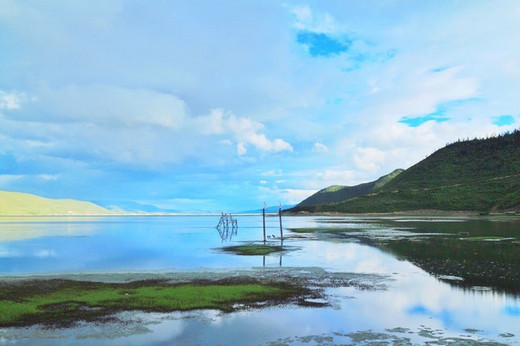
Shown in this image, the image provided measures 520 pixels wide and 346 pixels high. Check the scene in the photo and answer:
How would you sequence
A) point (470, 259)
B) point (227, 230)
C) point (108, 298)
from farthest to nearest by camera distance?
1. point (227, 230)
2. point (470, 259)
3. point (108, 298)

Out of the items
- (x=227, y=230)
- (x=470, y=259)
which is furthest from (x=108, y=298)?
(x=227, y=230)

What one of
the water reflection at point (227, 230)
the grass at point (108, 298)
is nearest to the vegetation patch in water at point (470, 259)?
the grass at point (108, 298)

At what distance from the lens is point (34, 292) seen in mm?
25734

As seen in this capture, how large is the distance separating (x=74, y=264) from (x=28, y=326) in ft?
90.3

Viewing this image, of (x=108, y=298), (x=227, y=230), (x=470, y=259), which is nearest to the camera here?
(x=108, y=298)

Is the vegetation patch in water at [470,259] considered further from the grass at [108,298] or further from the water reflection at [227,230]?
the water reflection at [227,230]

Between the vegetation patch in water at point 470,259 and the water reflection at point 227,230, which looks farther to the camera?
the water reflection at point 227,230

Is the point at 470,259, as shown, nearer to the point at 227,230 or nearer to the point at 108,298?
the point at 108,298

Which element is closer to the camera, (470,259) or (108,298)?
(108,298)

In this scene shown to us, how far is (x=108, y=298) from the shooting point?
23.9 m

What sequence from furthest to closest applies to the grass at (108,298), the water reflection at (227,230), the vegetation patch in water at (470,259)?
the water reflection at (227,230) → the vegetation patch in water at (470,259) → the grass at (108,298)

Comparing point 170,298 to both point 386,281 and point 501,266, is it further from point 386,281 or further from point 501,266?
point 501,266

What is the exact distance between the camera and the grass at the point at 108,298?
20203 mm

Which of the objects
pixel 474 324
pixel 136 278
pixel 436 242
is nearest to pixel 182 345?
pixel 474 324
